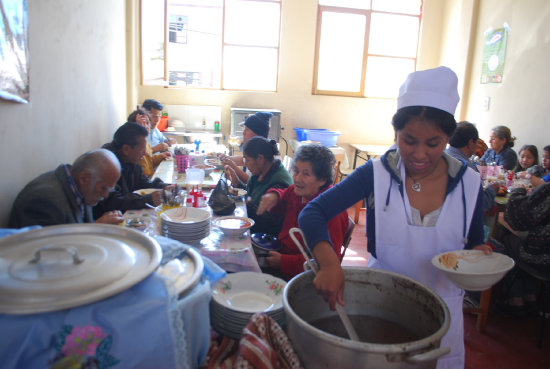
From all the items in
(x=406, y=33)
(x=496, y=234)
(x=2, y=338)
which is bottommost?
(x=496, y=234)

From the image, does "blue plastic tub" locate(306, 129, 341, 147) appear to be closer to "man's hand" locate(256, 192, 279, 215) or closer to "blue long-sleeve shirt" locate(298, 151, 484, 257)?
"man's hand" locate(256, 192, 279, 215)

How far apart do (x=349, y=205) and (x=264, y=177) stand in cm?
178

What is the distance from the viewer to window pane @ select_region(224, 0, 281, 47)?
21.9 feet

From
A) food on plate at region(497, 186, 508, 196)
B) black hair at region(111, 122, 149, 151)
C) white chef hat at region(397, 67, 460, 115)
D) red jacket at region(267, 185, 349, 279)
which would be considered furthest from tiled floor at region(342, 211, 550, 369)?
black hair at region(111, 122, 149, 151)

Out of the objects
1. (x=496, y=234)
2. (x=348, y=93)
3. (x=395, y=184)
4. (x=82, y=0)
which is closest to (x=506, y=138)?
(x=496, y=234)

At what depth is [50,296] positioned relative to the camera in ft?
2.42

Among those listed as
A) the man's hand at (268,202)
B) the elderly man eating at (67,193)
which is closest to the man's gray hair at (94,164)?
the elderly man eating at (67,193)

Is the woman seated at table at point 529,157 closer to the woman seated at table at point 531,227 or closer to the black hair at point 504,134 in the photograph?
the black hair at point 504,134

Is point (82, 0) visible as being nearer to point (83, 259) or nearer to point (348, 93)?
point (83, 259)

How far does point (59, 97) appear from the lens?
2680mm

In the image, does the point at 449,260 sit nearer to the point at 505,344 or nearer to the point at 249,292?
the point at 249,292

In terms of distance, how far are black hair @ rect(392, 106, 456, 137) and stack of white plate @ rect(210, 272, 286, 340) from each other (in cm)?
70

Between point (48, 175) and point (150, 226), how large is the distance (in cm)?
56

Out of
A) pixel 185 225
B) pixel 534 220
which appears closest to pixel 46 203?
pixel 185 225
